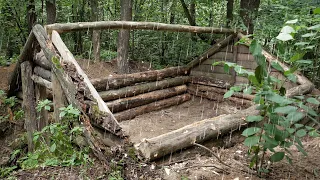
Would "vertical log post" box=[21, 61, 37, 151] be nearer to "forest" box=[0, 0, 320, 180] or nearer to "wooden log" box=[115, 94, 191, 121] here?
"forest" box=[0, 0, 320, 180]

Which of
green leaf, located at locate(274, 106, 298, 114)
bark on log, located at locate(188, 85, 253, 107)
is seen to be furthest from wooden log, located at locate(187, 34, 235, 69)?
green leaf, located at locate(274, 106, 298, 114)

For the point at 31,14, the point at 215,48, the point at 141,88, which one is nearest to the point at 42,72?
the point at 141,88

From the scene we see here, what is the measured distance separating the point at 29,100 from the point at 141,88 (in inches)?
92.7

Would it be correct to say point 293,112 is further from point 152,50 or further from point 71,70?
point 152,50

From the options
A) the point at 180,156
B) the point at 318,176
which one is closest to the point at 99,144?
the point at 180,156

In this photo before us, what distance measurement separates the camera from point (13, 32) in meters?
11.4

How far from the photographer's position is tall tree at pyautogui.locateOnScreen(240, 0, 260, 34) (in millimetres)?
7582

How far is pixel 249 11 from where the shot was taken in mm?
7527

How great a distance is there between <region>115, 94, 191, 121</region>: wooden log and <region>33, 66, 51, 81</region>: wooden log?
1.50 metres

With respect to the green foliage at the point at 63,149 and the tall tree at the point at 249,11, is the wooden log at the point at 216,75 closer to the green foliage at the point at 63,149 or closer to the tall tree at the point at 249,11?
the tall tree at the point at 249,11

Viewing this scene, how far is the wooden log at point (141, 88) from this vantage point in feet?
18.9

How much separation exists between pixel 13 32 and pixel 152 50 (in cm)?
563

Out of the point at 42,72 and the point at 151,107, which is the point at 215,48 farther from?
the point at 42,72

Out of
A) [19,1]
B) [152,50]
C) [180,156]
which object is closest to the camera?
[180,156]
